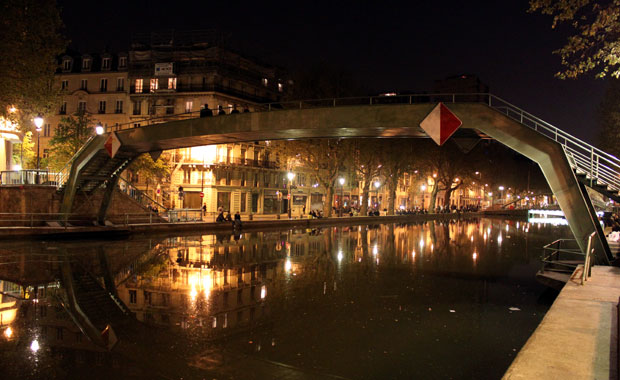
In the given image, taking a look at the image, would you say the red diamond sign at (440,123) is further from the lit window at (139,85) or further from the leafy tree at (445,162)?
the lit window at (139,85)

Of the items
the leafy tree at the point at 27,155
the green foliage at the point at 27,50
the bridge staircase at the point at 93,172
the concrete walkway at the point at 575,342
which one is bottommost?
the concrete walkway at the point at 575,342

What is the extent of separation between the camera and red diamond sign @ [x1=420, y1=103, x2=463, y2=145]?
614 inches

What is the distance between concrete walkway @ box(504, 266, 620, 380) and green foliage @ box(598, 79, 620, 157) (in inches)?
1372

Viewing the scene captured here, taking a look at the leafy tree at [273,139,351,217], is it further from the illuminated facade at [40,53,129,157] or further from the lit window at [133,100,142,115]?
the illuminated facade at [40,53,129,157]

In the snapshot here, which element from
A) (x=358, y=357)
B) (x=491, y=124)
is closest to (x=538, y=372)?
(x=358, y=357)

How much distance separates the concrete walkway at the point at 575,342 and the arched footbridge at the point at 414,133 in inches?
207

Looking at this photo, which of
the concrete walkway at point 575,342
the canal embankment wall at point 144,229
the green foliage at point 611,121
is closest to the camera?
the concrete walkway at point 575,342

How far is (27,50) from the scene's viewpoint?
1006 inches

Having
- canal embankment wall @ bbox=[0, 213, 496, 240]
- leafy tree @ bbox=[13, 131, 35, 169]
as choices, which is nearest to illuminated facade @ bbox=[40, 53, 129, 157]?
leafy tree @ bbox=[13, 131, 35, 169]

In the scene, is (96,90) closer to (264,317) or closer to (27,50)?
(27,50)

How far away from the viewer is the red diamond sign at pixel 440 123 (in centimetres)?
1559

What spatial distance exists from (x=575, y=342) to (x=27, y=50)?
28932 millimetres

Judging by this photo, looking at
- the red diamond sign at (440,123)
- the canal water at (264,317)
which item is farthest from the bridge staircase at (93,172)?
the red diamond sign at (440,123)

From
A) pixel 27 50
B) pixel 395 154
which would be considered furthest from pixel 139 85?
pixel 27 50
